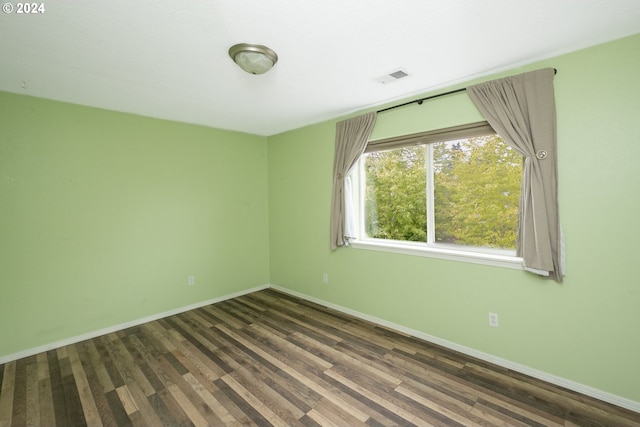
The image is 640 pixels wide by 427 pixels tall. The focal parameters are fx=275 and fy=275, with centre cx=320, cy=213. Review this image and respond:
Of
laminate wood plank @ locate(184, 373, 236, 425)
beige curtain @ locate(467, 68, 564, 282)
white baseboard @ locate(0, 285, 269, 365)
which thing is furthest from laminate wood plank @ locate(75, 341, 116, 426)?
beige curtain @ locate(467, 68, 564, 282)

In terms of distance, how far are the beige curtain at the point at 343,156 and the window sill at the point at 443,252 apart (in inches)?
10.8

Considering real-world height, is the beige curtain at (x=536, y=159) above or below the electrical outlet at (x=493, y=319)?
above

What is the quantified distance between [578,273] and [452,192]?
3.64 feet

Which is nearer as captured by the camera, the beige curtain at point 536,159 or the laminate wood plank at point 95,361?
Result: the beige curtain at point 536,159

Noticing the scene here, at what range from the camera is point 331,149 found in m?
3.57

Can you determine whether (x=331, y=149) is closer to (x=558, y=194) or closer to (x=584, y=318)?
(x=558, y=194)

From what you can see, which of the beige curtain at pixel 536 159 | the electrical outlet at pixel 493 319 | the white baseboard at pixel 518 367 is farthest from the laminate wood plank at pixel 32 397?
the beige curtain at pixel 536 159

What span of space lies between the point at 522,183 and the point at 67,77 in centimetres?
380

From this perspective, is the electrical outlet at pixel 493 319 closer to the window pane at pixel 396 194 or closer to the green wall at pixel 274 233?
the green wall at pixel 274 233

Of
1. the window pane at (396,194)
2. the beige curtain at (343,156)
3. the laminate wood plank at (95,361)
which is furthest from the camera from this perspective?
the beige curtain at (343,156)

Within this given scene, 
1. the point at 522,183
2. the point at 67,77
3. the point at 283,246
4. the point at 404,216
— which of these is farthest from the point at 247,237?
the point at 522,183

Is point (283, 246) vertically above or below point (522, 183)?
below

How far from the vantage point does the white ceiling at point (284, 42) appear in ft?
5.03

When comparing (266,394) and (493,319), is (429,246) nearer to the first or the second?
(493,319)
